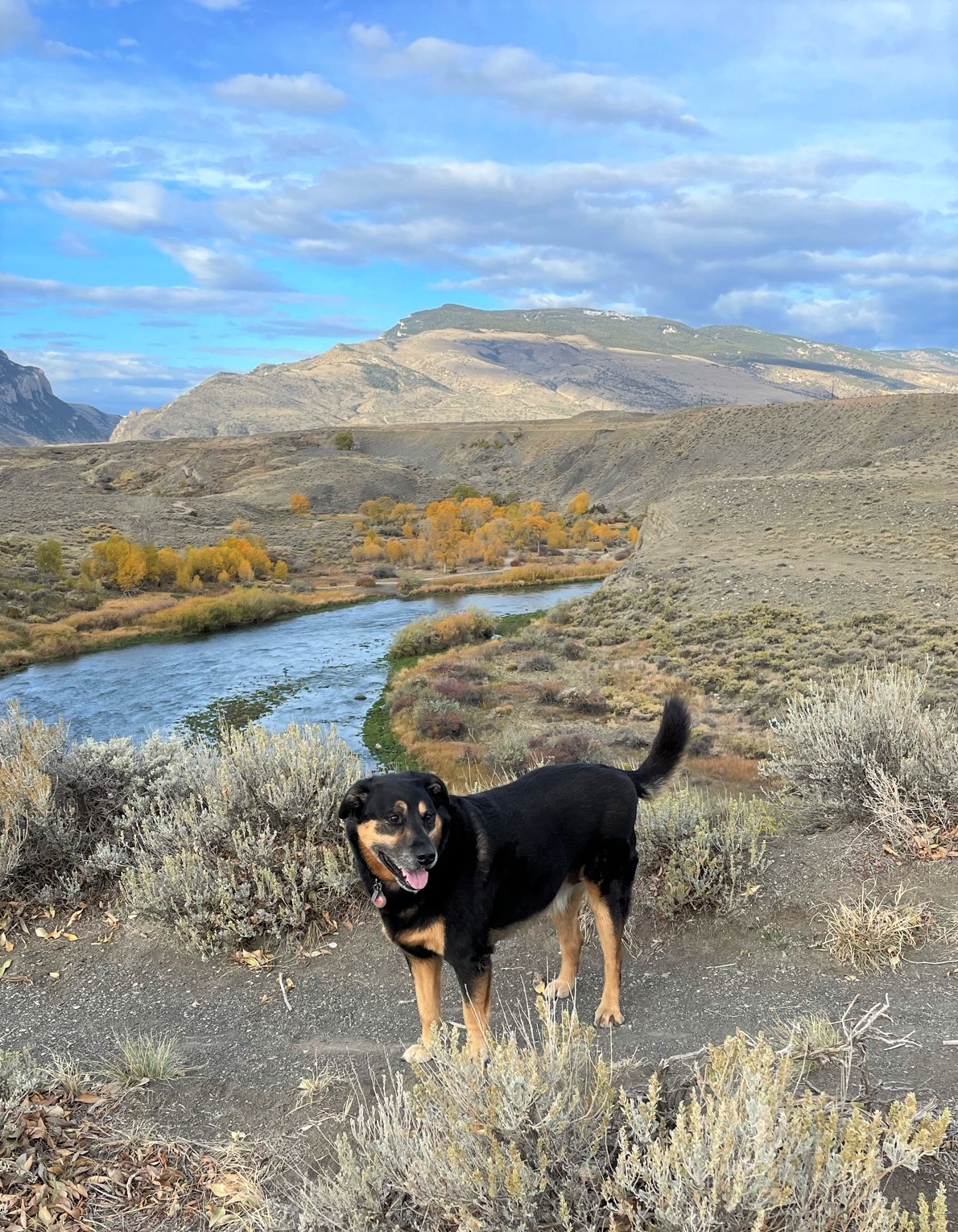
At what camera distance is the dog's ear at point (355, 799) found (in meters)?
4.12

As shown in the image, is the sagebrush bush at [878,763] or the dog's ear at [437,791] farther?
the sagebrush bush at [878,763]

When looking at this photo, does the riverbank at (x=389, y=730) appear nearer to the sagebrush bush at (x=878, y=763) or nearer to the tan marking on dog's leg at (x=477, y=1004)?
the sagebrush bush at (x=878, y=763)

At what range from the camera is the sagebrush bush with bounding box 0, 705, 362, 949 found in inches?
240

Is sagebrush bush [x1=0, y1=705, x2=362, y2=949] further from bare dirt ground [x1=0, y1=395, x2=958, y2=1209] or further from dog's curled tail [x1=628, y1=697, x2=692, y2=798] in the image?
dog's curled tail [x1=628, y1=697, x2=692, y2=798]

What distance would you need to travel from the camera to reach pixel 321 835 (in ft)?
22.2

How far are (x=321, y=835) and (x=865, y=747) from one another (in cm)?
456

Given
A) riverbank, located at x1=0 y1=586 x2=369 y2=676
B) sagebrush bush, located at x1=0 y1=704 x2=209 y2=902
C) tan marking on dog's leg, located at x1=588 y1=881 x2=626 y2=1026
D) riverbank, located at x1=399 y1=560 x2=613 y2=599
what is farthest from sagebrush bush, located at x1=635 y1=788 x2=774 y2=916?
riverbank, located at x1=399 y1=560 x2=613 y2=599

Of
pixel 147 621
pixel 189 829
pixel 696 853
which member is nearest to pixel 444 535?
pixel 147 621

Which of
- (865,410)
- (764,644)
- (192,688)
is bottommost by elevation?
(192,688)

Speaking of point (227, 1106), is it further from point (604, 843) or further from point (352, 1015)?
point (604, 843)

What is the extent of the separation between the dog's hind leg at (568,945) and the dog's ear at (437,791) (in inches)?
49.9

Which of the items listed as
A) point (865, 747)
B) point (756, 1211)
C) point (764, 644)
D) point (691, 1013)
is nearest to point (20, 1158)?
point (756, 1211)

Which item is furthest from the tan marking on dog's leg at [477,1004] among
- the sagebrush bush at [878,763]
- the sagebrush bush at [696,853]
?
the sagebrush bush at [878,763]

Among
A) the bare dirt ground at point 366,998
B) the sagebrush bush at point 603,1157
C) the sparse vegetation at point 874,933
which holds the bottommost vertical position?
the bare dirt ground at point 366,998
